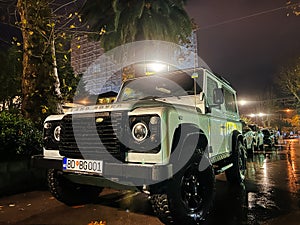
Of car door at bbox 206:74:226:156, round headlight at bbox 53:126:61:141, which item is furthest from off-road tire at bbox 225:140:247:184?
round headlight at bbox 53:126:61:141

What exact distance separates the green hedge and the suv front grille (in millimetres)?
2575

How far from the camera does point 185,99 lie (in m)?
4.19

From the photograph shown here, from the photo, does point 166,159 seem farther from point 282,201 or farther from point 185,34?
point 185,34

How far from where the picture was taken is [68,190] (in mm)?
4074

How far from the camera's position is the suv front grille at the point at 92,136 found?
2.85m

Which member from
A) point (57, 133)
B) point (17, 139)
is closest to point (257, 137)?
point (17, 139)

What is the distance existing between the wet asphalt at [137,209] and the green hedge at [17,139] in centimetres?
94

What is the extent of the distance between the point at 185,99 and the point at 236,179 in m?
2.75

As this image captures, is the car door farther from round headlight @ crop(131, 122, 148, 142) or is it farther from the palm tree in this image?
the palm tree

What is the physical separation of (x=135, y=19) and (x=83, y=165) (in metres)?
8.89

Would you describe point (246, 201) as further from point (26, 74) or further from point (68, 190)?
point (26, 74)

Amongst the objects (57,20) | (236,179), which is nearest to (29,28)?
(57,20)

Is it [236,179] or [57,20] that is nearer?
[236,179]

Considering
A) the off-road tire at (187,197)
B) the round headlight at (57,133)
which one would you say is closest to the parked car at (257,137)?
the off-road tire at (187,197)
